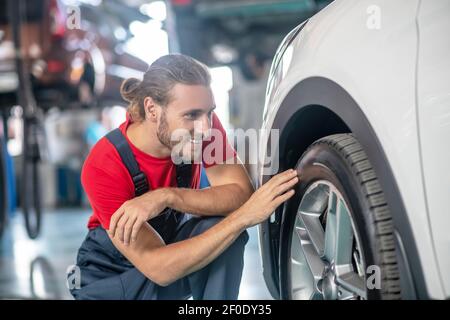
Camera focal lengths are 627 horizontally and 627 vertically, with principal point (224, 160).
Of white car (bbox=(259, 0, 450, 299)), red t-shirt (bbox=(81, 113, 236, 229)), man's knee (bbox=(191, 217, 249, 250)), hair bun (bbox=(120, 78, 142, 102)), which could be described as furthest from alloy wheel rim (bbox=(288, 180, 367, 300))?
hair bun (bbox=(120, 78, 142, 102))

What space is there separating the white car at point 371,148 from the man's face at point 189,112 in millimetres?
202

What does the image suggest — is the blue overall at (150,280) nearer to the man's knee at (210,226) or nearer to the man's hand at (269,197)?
the man's knee at (210,226)

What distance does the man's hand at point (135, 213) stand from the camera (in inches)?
64.2

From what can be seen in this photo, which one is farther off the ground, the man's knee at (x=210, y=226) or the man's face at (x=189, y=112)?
the man's face at (x=189, y=112)

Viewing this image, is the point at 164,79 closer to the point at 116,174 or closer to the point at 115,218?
the point at 116,174

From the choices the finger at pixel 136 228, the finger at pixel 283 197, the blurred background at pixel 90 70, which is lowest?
the finger at pixel 136 228

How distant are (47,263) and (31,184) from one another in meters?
0.54

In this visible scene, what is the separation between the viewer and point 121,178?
1.70m

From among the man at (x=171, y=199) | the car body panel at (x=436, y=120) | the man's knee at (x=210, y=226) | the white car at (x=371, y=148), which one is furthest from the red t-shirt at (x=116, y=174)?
the car body panel at (x=436, y=120)

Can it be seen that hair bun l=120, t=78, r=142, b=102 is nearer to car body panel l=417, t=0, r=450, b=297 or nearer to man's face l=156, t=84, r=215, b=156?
man's face l=156, t=84, r=215, b=156

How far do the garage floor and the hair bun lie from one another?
0.51 m

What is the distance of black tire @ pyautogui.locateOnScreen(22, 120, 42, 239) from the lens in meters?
3.73

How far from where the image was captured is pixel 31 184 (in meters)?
4.23

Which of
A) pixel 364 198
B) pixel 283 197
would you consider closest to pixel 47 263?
pixel 283 197
